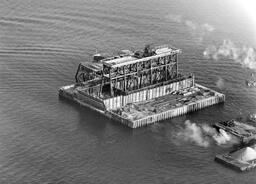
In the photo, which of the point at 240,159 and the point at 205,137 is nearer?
the point at 240,159

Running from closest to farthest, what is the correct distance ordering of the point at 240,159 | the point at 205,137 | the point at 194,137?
the point at 240,159 → the point at 194,137 → the point at 205,137

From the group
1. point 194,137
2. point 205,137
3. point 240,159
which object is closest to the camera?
point 240,159

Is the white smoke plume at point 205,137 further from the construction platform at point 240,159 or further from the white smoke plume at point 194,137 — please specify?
the construction platform at point 240,159

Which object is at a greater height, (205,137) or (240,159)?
(205,137)

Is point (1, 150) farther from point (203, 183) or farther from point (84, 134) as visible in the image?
point (203, 183)

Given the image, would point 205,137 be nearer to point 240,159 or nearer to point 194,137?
point 194,137

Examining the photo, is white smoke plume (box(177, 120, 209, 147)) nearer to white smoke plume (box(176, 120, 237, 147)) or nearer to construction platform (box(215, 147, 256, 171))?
white smoke plume (box(176, 120, 237, 147))

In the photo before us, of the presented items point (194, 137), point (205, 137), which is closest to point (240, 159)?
point (205, 137)

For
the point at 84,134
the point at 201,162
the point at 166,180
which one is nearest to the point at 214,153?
the point at 201,162
